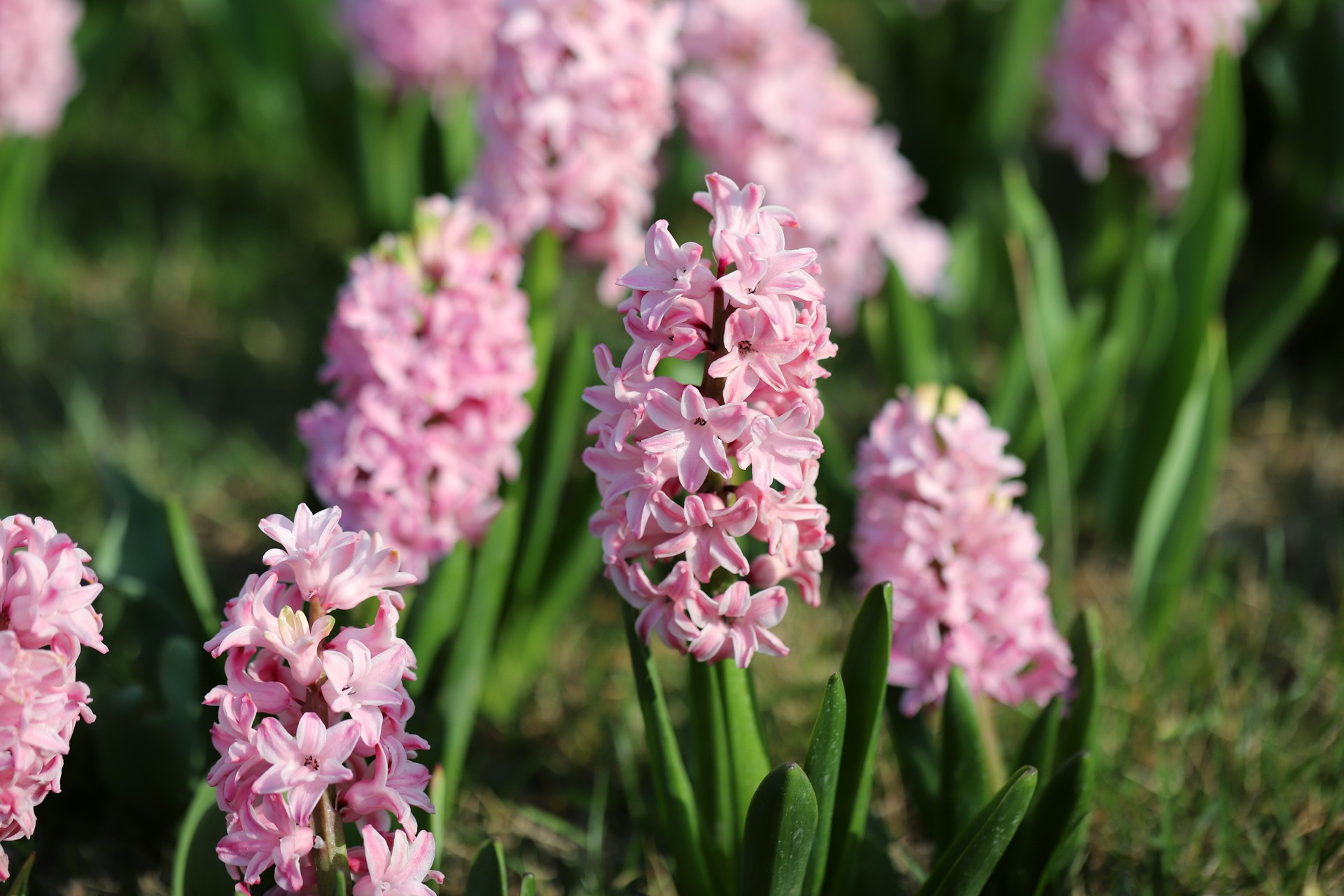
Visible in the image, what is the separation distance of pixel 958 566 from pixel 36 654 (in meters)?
1.21

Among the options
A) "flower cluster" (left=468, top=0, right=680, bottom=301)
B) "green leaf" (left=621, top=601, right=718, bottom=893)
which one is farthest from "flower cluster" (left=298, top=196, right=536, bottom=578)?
"green leaf" (left=621, top=601, right=718, bottom=893)

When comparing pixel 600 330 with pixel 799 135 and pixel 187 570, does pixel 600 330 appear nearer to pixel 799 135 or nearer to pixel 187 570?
pixel 799 135

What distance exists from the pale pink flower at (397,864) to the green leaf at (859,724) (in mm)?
568

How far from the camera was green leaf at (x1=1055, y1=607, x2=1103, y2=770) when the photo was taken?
172 cm

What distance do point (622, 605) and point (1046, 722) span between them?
0.65 meters

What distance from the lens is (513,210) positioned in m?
2.34

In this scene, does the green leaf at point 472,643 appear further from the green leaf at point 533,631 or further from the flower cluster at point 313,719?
the flower cluster at point 313,719

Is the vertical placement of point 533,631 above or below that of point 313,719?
below

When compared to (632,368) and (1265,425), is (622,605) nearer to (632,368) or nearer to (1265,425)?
(632,368)

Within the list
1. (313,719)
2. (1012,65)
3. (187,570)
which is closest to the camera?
(313,719)

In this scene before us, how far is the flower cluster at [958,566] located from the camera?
1.79 metres

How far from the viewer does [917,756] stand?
1860 millimetres

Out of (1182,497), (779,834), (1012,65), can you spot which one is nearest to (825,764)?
(779,834)

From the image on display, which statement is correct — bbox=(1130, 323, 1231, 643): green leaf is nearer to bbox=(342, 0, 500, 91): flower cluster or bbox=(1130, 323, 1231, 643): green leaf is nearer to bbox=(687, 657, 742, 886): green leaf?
bbox=(687, 657, 742, 886): green leaf
